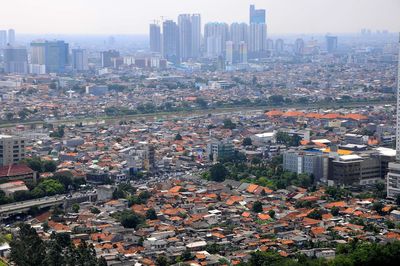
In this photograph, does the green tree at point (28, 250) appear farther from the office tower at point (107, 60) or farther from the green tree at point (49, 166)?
the office tower at point (107, 60)

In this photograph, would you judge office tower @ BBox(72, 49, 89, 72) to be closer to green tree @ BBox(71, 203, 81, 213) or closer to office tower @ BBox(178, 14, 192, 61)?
office tower @ BBox(178, 14, 192, 61)

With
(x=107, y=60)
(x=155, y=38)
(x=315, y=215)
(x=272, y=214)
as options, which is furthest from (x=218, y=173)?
(x=155, y=38)

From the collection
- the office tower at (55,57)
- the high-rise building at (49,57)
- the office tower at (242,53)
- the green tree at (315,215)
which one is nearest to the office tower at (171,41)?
the office tower at (242,53)

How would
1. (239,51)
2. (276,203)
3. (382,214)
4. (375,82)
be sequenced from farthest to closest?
(239,51) < (375,82) < (276,203) < (382,214)

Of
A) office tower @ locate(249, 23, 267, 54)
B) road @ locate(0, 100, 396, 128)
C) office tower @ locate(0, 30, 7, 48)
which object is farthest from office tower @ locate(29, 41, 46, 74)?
office tower @ locate(0, 30, 7, 48)

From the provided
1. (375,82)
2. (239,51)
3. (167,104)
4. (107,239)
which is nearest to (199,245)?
(107,239)

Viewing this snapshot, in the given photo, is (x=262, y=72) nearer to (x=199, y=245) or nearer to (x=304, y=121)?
(x=304, y=121)
